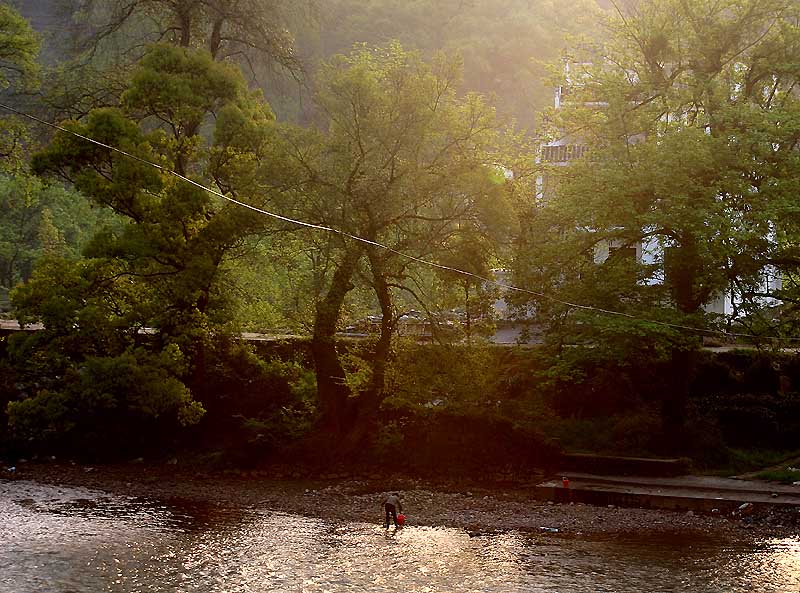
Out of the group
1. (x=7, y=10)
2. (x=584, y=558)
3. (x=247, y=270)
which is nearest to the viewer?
(x=584, y=558)

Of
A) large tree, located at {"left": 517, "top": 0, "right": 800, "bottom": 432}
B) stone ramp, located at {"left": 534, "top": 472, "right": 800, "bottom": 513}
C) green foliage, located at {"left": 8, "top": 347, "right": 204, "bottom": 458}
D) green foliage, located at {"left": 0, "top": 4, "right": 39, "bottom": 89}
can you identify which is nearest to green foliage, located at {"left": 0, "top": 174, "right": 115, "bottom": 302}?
green foliage, located at {"left": 0, "top": 4, "right": 39, "bottom": 89}

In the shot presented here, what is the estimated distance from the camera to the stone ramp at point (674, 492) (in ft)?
73.9

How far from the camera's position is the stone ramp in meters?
22.5

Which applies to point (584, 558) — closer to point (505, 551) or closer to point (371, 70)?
point (505, 551)

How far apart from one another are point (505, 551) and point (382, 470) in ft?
35.2

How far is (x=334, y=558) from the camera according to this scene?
16547 mm

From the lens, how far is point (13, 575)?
49.0ft

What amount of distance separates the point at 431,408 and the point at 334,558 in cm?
1207

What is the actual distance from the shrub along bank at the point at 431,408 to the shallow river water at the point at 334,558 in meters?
6.53

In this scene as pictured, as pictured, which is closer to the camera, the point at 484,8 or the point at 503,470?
the point at 503,470

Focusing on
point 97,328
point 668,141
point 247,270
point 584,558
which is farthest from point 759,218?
point 97,328

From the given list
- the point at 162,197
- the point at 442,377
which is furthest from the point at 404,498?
the point at 162,197

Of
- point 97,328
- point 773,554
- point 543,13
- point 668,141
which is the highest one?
point 543,13

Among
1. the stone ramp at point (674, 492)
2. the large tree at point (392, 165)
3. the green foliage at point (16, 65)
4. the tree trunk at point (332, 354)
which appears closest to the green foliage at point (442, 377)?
the large tree at point (392, 165)
